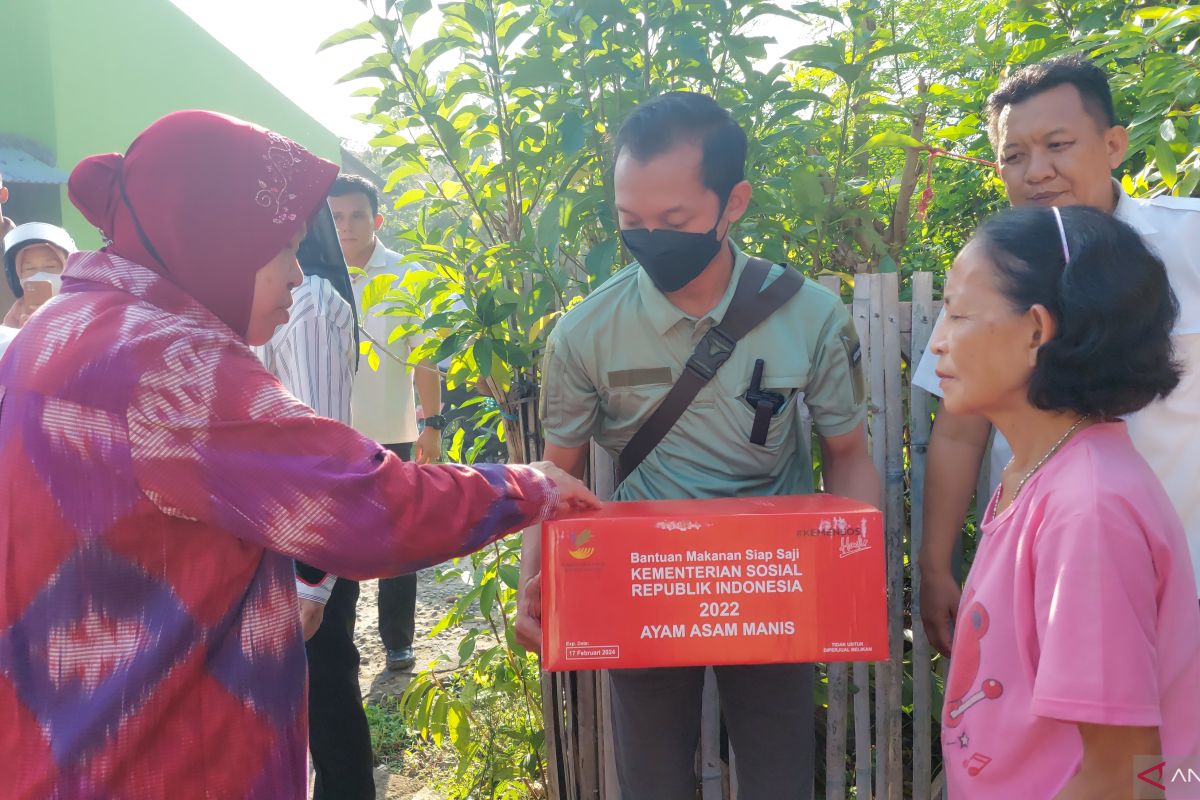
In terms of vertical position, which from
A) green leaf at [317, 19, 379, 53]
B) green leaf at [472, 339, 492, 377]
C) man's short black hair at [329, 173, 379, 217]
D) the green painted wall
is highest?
the green painted wall

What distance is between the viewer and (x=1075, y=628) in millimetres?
1163

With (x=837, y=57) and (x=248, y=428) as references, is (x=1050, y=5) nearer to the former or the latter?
(x=837, y=57)

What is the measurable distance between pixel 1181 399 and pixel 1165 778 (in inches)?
36.2

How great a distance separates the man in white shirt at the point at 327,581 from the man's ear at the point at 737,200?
3.45 feet

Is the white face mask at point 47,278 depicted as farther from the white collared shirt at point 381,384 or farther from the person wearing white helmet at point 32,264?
the white collared shirt at point 381,384

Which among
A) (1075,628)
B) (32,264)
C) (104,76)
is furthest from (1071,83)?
(104,76)

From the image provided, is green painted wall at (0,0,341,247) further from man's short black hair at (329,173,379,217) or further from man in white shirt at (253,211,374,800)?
man in white shirt at (253,211,374,800)

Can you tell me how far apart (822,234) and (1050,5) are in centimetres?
185

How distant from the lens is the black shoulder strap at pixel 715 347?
192 centimetres

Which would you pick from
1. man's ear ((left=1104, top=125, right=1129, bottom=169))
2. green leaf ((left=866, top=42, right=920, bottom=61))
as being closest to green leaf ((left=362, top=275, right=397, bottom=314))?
green leaf ((left=866, top=42, right=920, bottom=61))

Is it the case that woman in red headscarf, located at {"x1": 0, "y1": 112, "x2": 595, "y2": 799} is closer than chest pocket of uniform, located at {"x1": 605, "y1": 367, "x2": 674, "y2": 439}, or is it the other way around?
woman in red headscarf, located at {"x1": 0, "y1": 112, "x2": 595, "y2": 799}

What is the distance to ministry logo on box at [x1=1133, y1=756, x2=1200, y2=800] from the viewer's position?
118 centimetres

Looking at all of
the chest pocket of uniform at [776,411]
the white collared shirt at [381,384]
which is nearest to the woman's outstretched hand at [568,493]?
the chest pocket of uniform at [776,411]

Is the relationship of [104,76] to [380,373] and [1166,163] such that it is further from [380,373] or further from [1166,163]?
[1166,163]
